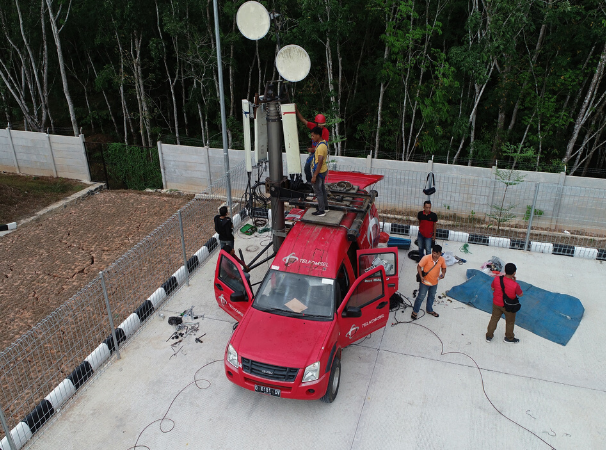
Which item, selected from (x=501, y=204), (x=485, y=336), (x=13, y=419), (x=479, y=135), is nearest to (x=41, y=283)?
(x=13, y=419)

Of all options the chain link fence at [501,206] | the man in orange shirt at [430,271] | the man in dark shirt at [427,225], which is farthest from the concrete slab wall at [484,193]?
the man in orange shirt at [430,271]

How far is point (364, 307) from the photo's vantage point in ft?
21.9

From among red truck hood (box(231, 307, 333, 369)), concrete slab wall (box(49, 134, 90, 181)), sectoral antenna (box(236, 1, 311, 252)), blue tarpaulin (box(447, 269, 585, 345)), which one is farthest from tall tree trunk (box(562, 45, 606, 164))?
concrete slab wall (box(49, 134, 90, 181))

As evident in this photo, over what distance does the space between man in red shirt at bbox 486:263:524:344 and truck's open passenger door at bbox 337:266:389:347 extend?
6.01 feet

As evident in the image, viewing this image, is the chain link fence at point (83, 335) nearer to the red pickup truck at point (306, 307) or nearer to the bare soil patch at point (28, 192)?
the red pickup truck at point (306, 307)

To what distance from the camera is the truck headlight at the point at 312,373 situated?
5686 mm

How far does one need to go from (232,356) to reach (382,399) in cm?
228

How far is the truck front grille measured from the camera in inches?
223

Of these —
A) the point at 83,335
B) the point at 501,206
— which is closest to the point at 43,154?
the point at 83,335

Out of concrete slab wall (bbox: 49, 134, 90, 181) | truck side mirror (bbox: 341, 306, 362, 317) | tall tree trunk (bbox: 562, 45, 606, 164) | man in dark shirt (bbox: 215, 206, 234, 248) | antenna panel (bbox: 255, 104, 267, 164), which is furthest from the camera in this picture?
concrete slab wall (bbox: 49, 134, 90, 181)

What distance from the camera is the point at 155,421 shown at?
6121 millimetres

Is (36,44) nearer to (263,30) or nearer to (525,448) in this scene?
(263,30)

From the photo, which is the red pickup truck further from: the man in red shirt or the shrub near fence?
the shrub near fence

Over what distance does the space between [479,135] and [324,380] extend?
1642 cm
